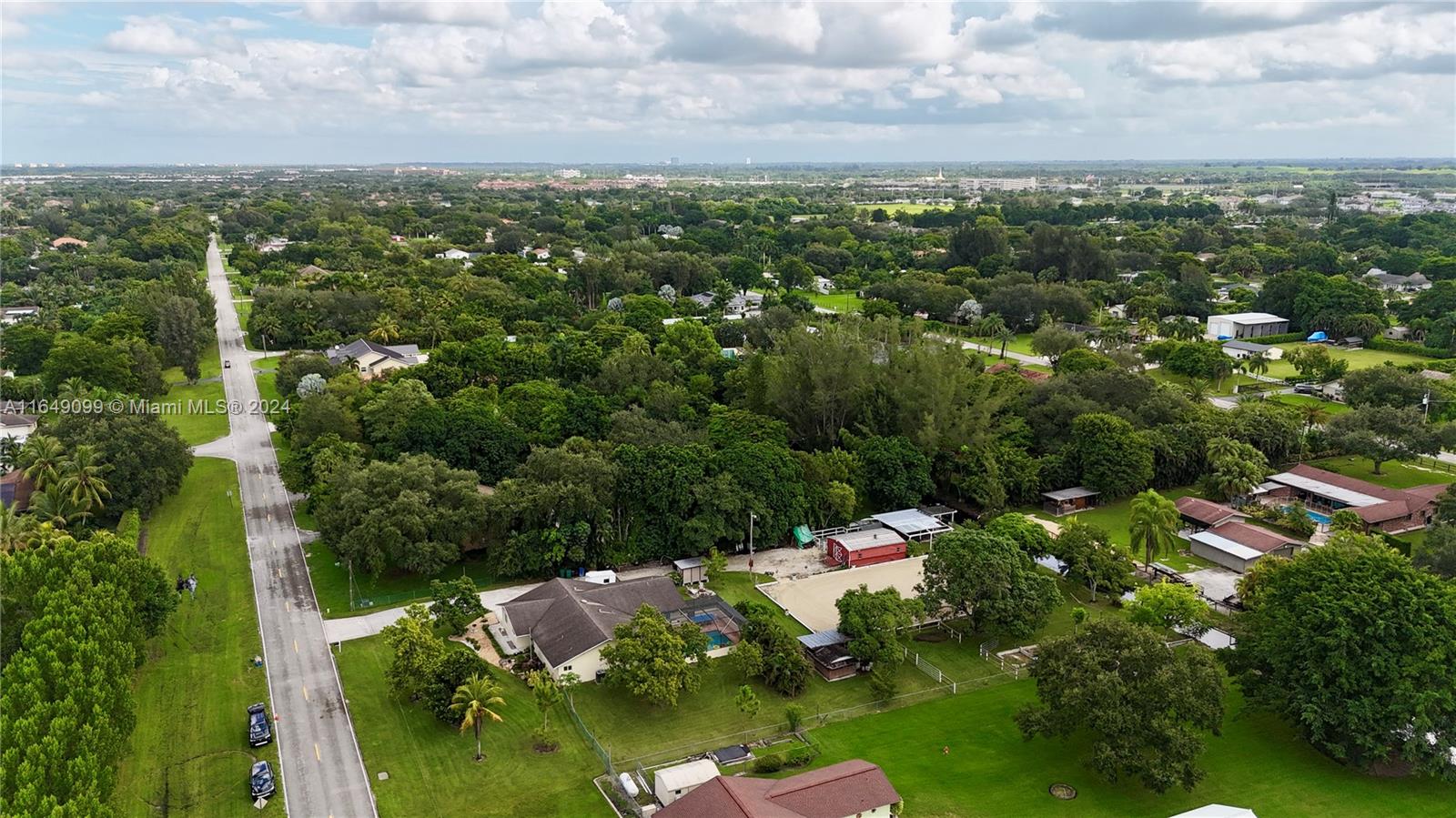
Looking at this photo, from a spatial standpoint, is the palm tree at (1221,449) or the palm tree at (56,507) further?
the palm tree at (1221,449)

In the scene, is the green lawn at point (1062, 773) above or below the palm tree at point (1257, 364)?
below

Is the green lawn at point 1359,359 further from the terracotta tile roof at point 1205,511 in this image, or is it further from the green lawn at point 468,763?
the green lawn at point 468,763

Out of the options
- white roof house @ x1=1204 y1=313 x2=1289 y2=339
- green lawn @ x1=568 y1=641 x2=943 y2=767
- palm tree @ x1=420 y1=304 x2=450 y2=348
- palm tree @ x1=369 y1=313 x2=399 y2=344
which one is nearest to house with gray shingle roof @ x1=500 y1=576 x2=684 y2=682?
green lawn @ x1=568 y1=641 x2=943 y2=767

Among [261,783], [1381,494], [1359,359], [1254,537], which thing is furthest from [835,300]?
[261,783]

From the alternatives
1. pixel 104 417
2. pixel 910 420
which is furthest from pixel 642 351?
pixel 104 417

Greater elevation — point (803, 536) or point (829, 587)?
point (803, 536)

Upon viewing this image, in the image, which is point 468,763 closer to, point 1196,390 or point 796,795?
point 796,795

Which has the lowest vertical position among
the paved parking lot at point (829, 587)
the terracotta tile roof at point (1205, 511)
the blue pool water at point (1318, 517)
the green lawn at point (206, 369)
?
the paved parking lot at point (829, 587)

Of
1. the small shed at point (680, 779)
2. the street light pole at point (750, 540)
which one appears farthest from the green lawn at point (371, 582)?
the small shed at point (680, 779)
